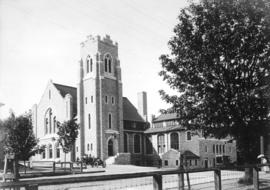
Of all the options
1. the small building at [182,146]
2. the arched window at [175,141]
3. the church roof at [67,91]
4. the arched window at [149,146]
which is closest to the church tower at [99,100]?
the church roof at [67,91]

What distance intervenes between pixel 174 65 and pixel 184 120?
2887 mm

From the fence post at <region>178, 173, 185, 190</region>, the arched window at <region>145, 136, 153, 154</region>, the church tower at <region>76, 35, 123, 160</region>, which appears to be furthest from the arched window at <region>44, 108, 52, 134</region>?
the fence post at <region>178, 173, 185, 190</region>

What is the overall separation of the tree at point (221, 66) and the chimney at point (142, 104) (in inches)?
2120

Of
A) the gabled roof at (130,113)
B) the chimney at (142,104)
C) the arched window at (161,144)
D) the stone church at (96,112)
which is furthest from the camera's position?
the chimney at (142,104)

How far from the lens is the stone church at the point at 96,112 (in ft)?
187

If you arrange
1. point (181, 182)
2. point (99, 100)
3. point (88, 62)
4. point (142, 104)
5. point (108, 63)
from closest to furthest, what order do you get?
point (181, 182)
point (99, 100)
point (88, 62)
point (108, 63)
point (142, 104)

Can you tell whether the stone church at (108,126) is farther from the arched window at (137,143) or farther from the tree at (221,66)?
the tree at (221,66)

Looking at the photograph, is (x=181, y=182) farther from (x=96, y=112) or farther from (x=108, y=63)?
(x=108, y=63)

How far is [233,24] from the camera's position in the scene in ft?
53.6

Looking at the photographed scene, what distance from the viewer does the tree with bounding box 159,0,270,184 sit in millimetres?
16125

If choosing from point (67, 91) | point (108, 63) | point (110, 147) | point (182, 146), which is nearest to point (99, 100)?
point (108, 63)

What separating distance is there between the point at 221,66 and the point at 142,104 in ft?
190

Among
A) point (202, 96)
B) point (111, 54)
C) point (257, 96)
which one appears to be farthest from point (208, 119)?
point (111, 54)

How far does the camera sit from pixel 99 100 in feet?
189
